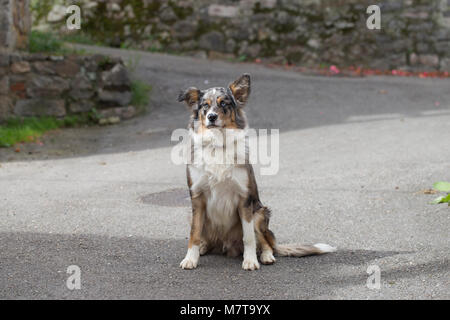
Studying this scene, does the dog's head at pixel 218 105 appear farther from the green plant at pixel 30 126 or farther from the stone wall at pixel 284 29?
the stone wall at pixel 284 29

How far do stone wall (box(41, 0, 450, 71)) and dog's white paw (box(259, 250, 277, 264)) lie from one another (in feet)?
41.2

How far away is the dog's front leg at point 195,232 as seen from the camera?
16.7 ft

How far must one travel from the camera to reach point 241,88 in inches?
201

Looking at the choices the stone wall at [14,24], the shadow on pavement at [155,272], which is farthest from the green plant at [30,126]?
the shadow on pavement at [155,272]

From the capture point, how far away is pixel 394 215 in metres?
6.64

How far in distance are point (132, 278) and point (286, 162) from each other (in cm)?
483

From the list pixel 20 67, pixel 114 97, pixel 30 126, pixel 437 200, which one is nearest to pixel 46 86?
pixel 20 67

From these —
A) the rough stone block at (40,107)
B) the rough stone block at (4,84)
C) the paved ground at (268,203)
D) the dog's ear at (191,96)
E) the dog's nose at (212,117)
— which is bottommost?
the paved ground at (268,203)

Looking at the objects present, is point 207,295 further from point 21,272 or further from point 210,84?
point 210,84

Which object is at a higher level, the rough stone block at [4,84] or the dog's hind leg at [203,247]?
the rough stone block at [4,84]

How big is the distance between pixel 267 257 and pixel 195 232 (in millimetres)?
662

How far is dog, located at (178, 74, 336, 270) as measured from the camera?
16.3 ft

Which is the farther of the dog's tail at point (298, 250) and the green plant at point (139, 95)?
the green plant at point (139, 95)

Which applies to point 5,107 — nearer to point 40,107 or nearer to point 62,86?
point 40,107
